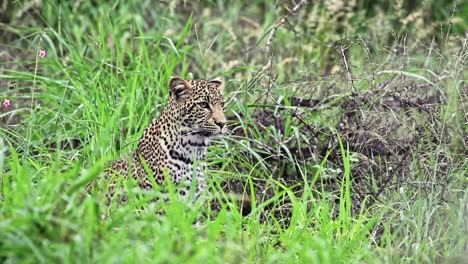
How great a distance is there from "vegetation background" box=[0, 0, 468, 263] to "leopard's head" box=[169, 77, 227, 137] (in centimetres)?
33

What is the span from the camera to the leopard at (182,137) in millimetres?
5516

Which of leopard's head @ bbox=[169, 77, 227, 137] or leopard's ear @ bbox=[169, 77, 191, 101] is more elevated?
leopard's ear @ bbox=[169, 77, 191, 101]

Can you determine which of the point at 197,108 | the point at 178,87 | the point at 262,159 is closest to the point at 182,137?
the point at 197,108

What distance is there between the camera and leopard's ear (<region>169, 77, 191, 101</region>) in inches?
220

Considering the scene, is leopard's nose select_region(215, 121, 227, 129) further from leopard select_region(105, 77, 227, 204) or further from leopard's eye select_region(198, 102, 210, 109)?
leopard's eye select_region(198, 102, 210, 109)

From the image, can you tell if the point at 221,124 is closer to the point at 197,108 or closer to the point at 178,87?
the point at 197,108

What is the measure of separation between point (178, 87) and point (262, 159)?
33.2 inches

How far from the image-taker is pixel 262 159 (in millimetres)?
6039

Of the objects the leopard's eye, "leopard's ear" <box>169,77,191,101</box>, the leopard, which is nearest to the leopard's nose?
the leopard

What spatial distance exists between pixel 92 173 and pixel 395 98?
9.35ft

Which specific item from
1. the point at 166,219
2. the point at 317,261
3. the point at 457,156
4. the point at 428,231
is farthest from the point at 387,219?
the point at 166,219

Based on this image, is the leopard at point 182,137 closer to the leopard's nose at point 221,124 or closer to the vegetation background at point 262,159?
the leopard's nose at point 221,124

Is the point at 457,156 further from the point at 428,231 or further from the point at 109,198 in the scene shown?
the point at 109,198

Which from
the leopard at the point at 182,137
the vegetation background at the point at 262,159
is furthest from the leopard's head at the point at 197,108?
the vegetation background at the point at 262,159
